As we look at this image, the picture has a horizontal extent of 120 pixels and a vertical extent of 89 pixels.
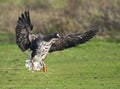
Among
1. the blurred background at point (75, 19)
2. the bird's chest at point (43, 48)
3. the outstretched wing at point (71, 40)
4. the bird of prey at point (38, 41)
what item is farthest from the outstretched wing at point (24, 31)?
the blurred background at point (75, 19)

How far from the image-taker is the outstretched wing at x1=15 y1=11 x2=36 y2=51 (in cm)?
1523

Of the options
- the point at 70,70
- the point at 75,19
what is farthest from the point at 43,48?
the point at 75,19

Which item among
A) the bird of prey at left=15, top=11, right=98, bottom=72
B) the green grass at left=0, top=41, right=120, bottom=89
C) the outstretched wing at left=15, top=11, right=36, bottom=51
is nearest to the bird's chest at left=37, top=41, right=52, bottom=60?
the bird of prey at left=15, top=11, right=98, bottom=72

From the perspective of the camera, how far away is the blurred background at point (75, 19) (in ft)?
83.4

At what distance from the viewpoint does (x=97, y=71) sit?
1698 cm

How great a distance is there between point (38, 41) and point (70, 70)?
1.95 metres

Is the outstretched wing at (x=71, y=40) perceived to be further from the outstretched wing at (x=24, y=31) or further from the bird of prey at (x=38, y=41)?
the outstretched wing at (x=24, y=31)

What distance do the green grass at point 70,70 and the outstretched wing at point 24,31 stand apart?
880 millimetres

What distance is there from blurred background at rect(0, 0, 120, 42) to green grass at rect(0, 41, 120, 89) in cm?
244

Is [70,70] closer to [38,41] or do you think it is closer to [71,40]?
[71,40]

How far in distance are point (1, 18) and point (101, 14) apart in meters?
5.21

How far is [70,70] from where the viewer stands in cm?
1720

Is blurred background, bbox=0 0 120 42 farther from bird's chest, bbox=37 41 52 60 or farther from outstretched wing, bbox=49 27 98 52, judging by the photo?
bird's chest, bbox=37 41 52 60

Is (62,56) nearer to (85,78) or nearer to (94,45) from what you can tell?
(94,45)
